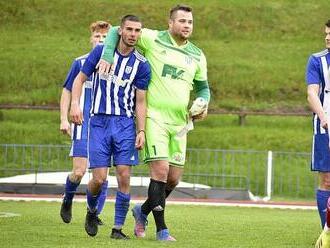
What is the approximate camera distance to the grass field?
10.5 m

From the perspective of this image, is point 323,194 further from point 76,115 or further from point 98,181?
point 76,115

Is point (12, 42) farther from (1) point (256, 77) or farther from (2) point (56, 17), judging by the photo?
(1) point (256, 77)

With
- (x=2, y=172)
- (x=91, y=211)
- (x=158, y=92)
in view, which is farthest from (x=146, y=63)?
(x=2, y=172)

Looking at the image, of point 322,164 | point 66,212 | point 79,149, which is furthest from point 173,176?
point 79,149

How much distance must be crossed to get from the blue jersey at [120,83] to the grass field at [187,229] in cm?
130

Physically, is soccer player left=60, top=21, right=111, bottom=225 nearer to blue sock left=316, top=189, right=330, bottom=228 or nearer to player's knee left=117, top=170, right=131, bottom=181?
player's knee left=117, top=170, right=131, bottom=181

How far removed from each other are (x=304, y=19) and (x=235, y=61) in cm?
618

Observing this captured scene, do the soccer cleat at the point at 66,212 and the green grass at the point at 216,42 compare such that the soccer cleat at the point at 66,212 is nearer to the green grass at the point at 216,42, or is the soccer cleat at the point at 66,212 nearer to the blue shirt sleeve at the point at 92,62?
the blue shirt sleeve at the point at 92,62

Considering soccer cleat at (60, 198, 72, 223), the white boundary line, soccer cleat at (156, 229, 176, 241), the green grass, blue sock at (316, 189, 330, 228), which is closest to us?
soccer cleat at (156, 229, 176, 241)

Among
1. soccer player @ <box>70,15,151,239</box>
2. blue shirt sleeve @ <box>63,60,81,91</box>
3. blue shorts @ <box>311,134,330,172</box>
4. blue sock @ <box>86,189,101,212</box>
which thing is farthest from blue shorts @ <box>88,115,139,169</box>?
blue shorts @ <box>311,134,330,172</box>

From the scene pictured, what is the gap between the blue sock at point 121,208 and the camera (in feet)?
36.2

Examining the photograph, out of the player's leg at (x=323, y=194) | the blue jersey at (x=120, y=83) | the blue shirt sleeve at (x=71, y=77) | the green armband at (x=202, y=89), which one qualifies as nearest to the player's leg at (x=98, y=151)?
the blue jersey at (x=120, y=83)

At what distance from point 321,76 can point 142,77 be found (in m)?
1.87

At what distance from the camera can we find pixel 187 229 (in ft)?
41.5
